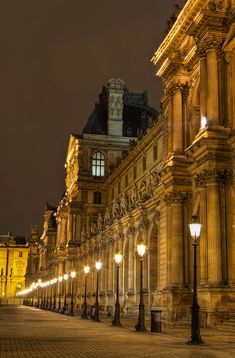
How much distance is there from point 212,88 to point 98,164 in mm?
55372

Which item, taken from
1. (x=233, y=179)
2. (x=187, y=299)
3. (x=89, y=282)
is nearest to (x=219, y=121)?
(x=233, y=179)

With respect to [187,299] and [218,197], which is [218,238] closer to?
[218,197]

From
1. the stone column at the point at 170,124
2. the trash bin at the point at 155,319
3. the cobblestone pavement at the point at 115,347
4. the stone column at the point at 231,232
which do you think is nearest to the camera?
the cobblestone pavement at the point at 115,347

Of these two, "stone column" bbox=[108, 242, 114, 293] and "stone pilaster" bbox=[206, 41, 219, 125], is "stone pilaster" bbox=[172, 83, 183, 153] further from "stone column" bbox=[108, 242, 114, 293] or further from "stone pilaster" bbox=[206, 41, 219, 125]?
"stone column" bbox=[108, 242, 114, 293]

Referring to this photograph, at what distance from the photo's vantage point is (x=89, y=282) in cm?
7631

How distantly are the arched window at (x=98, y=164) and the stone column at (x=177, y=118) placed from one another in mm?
47527

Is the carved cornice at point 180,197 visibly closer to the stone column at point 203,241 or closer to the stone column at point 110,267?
the stone column at point 203,241

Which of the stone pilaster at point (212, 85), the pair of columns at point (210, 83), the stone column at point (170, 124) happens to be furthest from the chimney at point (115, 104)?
the stone pilaster at point (212, 85)

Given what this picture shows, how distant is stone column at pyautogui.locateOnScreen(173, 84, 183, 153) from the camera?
39.0m

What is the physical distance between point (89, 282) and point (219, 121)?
156ft

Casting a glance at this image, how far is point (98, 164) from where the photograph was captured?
288 feet

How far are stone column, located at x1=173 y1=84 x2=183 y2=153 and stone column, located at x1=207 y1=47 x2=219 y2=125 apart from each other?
6.34 meters

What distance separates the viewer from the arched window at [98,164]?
286 ft

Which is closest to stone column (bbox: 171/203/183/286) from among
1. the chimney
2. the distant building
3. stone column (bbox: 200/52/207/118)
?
stone column (bbox: 200/52/207/118)
